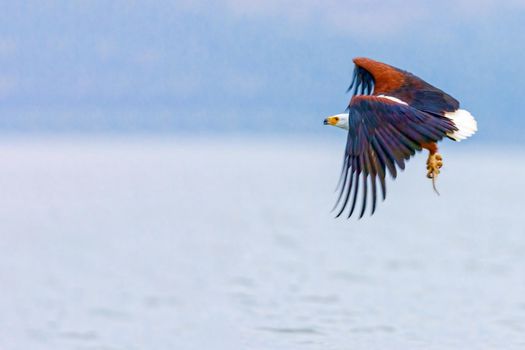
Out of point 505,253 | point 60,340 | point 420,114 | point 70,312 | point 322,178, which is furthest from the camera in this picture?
point 322,178

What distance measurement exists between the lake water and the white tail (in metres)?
11.6

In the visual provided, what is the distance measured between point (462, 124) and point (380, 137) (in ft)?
3.99

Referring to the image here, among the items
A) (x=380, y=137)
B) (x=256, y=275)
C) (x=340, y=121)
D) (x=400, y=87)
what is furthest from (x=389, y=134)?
(x=256, y=275)

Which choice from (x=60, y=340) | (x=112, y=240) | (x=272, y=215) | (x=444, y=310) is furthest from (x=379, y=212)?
(x=60, y=340)

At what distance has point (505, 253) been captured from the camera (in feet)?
166

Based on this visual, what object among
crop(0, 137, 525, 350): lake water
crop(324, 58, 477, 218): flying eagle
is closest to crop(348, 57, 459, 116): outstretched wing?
crop(324, 58, 477, 218): flying eagle

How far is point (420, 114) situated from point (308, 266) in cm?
3234

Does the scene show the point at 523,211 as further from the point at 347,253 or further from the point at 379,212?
the point at 347,253

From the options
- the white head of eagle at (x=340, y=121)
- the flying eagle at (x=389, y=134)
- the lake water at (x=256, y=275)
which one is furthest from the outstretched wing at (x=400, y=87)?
the lake water at (x=256, y=275)

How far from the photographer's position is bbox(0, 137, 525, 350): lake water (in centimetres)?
2939

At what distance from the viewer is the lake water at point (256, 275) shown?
29.4 metres

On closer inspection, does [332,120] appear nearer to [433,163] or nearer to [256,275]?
[433,163]

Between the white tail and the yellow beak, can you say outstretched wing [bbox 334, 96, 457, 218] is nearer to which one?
the white tail

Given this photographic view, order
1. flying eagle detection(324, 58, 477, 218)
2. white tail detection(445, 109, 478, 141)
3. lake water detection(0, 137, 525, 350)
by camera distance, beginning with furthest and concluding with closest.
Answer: lake water detection(0, 137, 525, 350)
white tail detection(445, 109, 478, 141)
flying eagle detection(324, 58, 477, 218)
